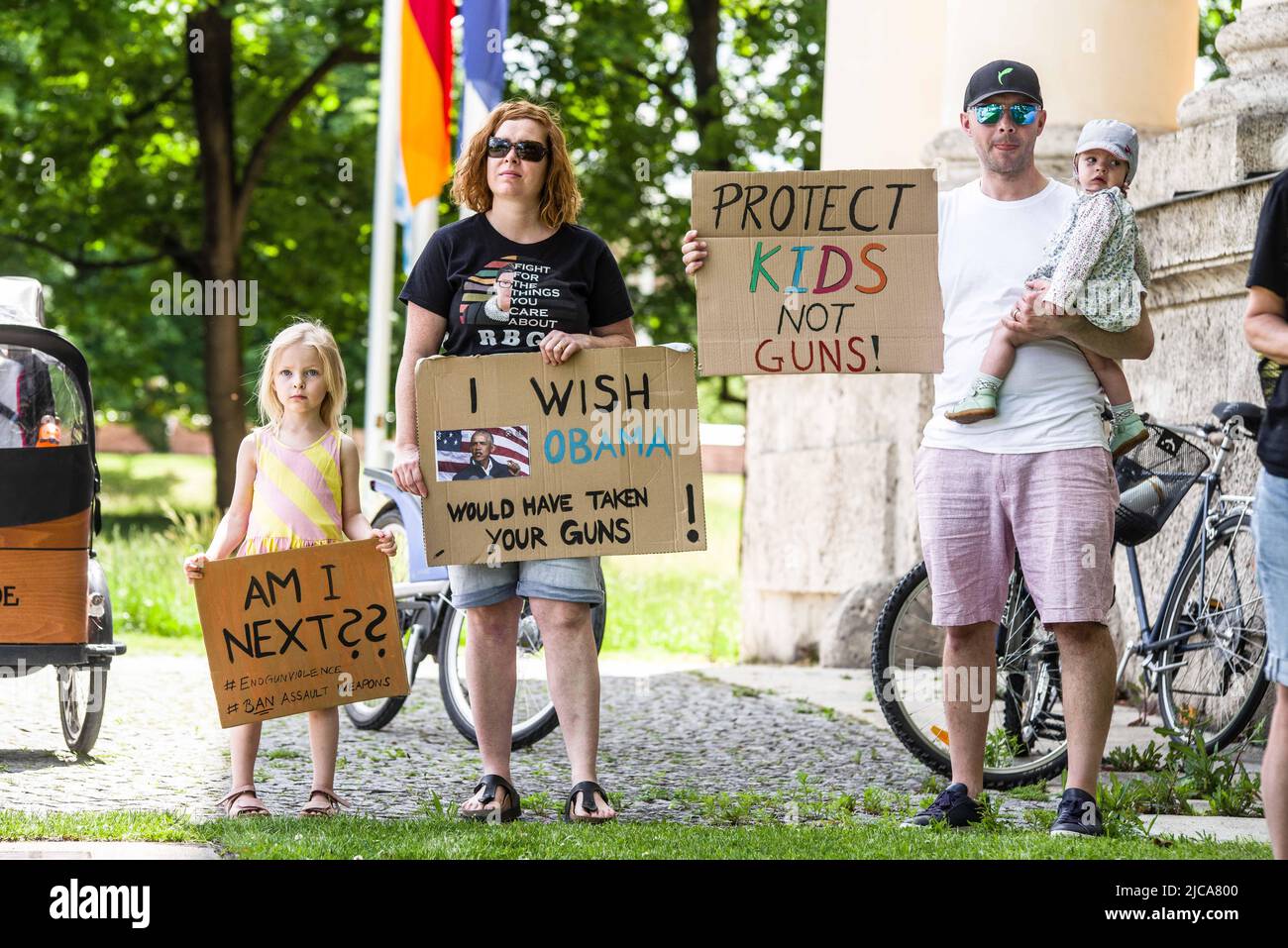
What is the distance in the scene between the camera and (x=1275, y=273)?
3.82m

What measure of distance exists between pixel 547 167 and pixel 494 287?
40cm

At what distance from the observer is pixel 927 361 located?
498 centimetres

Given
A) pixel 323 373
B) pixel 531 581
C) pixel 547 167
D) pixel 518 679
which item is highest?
pixel 547 167

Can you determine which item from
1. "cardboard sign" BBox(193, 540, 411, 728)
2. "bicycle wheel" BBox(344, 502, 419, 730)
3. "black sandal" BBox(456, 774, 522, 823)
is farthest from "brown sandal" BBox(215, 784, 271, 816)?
"bicycle wheel" BBox(344, 502, 419, 730)

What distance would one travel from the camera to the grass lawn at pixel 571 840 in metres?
4.36

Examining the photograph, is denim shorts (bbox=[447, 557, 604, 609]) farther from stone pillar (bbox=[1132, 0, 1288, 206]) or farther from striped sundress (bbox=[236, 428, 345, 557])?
stone pillar (bbox=[1132, 0, 1288, 206])

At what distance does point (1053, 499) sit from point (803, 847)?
3.86 feet

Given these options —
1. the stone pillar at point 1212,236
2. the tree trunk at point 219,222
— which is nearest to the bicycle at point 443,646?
the stone pillar at point 1212,236

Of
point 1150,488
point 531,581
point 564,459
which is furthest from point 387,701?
point 1150,488

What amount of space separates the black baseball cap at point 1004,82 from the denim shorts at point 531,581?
1722 millimetres

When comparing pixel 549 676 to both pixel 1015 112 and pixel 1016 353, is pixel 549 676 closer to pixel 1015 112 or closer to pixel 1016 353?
pixel 1016 353
